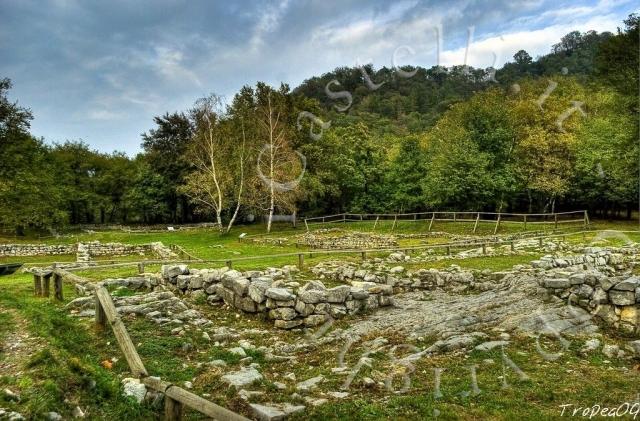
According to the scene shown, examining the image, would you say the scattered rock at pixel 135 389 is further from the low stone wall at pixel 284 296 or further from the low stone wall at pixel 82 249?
the low stone wall at pixel 82 249

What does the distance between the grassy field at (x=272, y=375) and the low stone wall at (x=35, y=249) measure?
1071 inches

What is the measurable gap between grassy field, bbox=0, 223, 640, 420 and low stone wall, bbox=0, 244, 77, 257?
27.2 meters

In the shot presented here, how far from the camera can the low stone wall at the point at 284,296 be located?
1076 cm

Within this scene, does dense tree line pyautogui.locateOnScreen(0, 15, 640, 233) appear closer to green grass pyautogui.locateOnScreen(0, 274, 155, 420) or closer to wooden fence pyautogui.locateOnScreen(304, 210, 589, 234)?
wooden fence pyautogui.locateOnScreen(304, 210, 589, 234)

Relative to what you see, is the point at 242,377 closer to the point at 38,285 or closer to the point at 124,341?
the point at 124,341

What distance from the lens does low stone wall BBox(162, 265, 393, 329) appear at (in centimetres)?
1076

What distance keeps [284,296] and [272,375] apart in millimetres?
3277

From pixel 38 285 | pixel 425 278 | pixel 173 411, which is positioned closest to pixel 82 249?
pixel 38 285

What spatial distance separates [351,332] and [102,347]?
5.24m

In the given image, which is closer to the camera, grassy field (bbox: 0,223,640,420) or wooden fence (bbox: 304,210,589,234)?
grassy field (bbox: 0,223,640,420)

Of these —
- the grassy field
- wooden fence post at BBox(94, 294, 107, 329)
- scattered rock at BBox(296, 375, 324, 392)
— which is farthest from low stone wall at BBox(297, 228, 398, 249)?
scattered rock at BBox(296, 375, 324, 392)

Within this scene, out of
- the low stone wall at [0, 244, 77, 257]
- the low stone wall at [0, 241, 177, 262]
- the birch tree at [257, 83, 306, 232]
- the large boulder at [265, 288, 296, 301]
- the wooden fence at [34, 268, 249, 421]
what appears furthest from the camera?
the birch tree at [257, 83, 306, 232]

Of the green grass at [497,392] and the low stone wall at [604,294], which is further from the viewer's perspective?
the low stone wall at [604,294]

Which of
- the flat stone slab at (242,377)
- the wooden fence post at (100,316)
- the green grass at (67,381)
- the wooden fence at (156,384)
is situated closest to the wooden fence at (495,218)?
the flat stone slab at (242,377)
